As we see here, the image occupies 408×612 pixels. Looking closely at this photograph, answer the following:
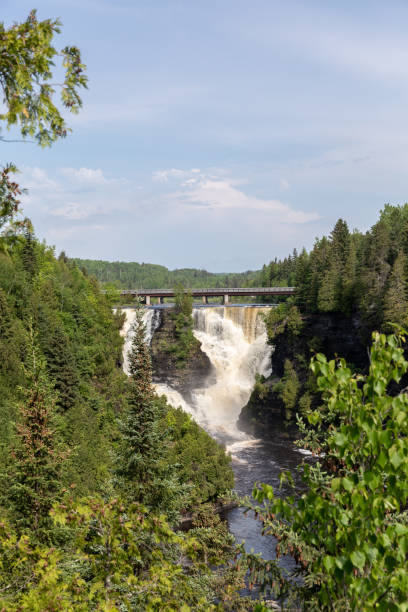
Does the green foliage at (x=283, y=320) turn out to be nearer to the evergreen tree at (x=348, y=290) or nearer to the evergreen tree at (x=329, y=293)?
the evergreen tree at (x=329, y=293)

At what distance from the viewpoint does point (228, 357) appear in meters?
74.1

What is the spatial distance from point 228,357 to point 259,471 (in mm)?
29522

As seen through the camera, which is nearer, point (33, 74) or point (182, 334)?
point (33, 74)

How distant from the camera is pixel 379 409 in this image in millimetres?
4340

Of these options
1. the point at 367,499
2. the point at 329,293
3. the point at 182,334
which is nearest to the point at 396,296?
the point at 329,293

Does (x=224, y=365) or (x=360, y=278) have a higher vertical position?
(x=360, y=278)

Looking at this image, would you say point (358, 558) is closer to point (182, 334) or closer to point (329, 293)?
point (329, 293)

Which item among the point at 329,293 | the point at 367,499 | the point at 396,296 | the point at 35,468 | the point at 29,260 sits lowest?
the point at 35,468

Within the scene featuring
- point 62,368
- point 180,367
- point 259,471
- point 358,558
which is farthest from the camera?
point 180,367

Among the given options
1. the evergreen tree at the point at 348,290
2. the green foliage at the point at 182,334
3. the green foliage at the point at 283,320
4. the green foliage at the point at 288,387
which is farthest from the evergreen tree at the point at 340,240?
the green foliage at the point at 182,334

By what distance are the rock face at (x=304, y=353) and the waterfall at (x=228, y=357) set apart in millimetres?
4219

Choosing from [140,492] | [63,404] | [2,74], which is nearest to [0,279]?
Answer: [63,404]

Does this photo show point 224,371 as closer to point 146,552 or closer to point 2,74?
point 146,552

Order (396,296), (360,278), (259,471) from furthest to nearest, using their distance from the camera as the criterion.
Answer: (360,278) < (396,296) < (259,471)
